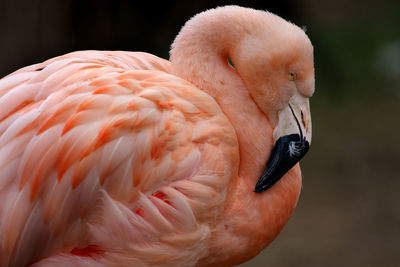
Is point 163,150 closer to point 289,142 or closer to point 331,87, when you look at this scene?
point 289,142

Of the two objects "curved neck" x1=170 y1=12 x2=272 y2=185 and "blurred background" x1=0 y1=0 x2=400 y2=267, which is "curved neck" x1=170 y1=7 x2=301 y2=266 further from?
"blurred background" x1=0 y1=0 x2=400 y2=267

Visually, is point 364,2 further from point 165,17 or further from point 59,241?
point 59,241

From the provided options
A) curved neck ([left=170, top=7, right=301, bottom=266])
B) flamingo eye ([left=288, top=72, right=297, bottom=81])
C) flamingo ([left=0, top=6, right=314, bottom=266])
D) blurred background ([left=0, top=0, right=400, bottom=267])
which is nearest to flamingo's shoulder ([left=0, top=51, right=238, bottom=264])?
flamingo ([left=0, top=6, right=314, bottom=266])

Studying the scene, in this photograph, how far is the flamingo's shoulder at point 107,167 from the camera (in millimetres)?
1838

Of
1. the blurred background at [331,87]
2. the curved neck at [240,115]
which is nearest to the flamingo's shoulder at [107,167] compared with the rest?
the curved neck at [240,115]

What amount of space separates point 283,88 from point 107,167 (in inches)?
28.9

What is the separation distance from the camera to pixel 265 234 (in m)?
2.13

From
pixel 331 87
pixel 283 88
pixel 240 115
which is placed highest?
pixel 283 88

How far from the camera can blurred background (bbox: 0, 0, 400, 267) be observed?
4.16m

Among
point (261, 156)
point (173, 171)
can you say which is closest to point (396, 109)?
point (261, 156)

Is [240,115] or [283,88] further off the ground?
[283,88]

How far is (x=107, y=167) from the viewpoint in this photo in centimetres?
185

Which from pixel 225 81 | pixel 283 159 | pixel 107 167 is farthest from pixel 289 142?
pixel 107 167

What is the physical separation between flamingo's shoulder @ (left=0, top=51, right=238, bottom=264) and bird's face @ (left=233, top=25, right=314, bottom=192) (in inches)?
9.0
